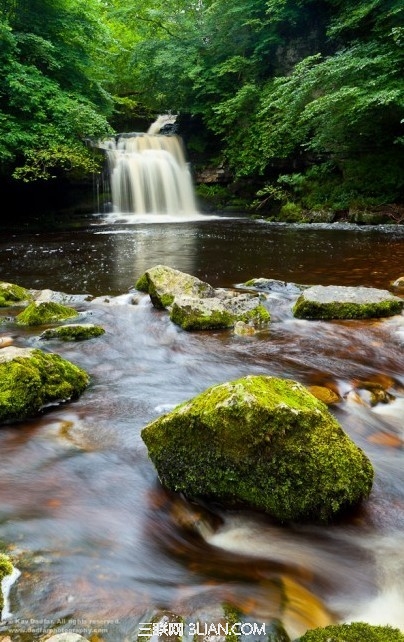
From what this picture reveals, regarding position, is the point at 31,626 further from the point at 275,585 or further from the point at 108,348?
the point at 108,348

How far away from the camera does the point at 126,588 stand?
6.68 ft

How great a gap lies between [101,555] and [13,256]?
9.91 metres

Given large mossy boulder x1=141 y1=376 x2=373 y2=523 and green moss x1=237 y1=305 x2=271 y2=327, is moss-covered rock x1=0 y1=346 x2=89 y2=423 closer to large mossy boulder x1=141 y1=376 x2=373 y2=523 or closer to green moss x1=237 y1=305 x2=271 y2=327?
large mossy boulder x1=141 y1=376 x2=373 y2=523

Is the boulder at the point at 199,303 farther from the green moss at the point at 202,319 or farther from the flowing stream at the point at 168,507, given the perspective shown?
the flowing stream at the point at 168,507

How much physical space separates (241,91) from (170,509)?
1976 centimetres

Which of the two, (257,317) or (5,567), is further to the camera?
(257,317)

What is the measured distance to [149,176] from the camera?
20391 millimetres

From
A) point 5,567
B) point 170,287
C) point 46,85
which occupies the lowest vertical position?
point 5,567

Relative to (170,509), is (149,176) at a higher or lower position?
higher

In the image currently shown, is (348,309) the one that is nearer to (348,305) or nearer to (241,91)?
(348,305)

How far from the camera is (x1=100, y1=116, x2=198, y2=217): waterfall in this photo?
65.5 feet

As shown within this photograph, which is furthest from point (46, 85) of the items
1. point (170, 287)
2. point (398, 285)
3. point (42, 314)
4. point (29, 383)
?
point (29, 383)

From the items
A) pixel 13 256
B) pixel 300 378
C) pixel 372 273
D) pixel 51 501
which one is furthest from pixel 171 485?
pixel 13 256

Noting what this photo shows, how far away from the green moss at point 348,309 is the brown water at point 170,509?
0.18 metres
